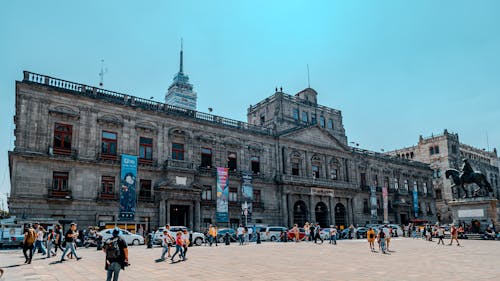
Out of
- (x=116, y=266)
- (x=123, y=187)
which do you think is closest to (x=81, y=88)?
(x=123, y=187)

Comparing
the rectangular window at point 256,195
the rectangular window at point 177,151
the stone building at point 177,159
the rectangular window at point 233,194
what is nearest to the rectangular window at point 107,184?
the stone building at point 177,159

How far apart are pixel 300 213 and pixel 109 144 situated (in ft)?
79.3

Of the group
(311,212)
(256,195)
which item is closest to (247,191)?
(256,195)

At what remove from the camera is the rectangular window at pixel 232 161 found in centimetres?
4169

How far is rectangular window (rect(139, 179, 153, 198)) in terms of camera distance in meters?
34.2

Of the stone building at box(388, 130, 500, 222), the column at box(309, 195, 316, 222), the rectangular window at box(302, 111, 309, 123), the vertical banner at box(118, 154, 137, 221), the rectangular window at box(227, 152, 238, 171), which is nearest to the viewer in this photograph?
the vertical banner at box(118, 154, 137, 221)

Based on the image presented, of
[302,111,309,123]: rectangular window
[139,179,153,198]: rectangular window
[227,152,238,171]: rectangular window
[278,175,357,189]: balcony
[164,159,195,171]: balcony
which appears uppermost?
[302,111,309,123]: rectangular window

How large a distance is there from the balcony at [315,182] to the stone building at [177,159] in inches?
5.5

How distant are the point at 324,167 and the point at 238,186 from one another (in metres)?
14.8

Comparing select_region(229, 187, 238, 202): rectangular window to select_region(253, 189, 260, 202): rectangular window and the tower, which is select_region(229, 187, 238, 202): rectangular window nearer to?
select_region(253, 189, 260, 202): rectangular window

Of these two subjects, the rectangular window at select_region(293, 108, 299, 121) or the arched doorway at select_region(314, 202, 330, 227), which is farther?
the rectangular window at select_region(293, 108, 299, 121)

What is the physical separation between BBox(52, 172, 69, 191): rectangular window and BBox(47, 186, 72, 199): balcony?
235 mm

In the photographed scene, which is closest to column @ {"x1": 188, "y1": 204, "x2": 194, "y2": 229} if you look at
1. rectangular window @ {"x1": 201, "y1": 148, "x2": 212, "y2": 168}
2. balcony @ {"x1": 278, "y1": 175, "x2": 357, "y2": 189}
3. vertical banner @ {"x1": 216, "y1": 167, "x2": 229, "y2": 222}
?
vertical banner @ {"x1": 216, "y1": 167, "x2": 229, "y2": 222}

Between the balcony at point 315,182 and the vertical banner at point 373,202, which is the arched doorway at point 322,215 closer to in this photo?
the balcony at point 315,182
